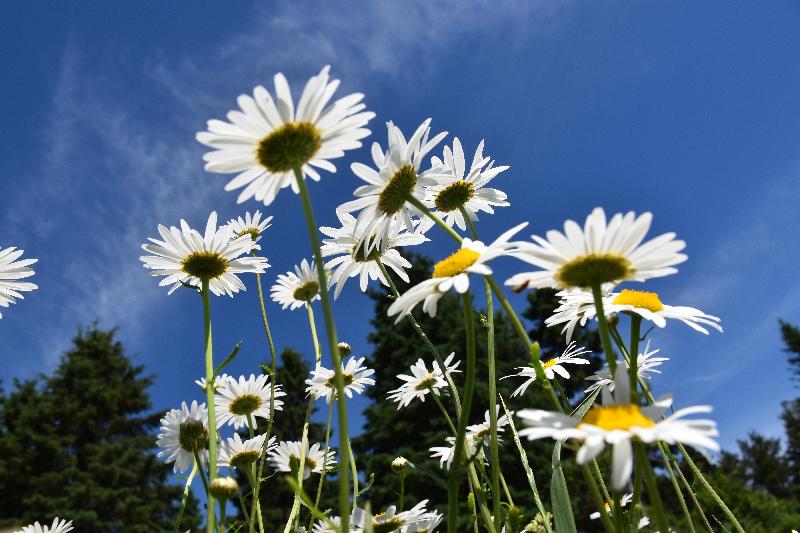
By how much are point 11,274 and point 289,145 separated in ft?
6.18

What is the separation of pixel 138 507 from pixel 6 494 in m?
6.06

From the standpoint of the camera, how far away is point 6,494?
24.2 m

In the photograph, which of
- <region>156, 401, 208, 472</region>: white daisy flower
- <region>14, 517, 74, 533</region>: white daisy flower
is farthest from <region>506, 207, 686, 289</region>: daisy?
<region>14, 517, 74, 533</region>: white daisy flower

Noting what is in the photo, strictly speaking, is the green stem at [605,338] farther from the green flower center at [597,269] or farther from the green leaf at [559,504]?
the green leaf at [559,504]

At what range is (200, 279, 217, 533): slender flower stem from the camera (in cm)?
137

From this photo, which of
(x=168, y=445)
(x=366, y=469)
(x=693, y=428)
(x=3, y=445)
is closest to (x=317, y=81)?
(x=693, y=428)

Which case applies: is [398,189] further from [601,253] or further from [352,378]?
[352,378]

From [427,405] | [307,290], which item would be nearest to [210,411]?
[307,290]

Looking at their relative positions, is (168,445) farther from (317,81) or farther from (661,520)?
(661,520)

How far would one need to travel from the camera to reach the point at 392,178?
1754mm

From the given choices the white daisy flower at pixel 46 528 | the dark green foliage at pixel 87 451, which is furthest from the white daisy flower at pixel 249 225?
the dark green foliage at pixel 87 451

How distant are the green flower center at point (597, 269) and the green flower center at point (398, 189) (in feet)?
2.15

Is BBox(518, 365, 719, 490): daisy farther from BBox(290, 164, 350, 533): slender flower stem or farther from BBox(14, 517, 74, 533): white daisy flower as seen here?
BBox(14, 517, 74, 533): white daisy flower

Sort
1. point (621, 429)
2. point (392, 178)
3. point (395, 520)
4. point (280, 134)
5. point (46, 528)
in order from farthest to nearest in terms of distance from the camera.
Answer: point (46, 528) → point (395, 520) → point (392, 178) → point (280, 134) → point (621, 429)
